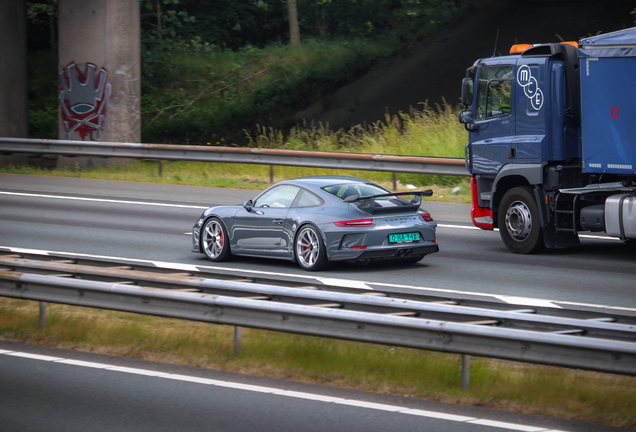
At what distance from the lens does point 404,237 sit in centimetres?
1187

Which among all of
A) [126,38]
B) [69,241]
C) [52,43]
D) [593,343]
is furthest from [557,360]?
[52,43]

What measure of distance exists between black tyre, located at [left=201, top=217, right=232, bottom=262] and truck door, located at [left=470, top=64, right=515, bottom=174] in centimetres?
422

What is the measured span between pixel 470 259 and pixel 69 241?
259 inches

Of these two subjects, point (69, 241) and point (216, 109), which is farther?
point (216, 109)

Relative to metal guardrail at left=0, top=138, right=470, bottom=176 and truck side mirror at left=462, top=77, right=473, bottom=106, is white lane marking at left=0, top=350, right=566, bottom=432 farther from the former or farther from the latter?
metal guardrail at left=0, top=138, right=470, bottom=176

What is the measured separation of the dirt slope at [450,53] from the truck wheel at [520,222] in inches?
709

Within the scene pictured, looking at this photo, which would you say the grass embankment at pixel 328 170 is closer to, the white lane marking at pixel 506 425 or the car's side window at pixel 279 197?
the car's side window at pixel 279 197

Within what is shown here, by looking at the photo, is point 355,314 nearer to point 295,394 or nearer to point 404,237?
point 295,394

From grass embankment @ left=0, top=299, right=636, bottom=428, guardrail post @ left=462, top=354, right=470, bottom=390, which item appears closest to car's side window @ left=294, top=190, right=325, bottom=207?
Result: grass embankment @ left=0, top=299, right=636, bottom=428

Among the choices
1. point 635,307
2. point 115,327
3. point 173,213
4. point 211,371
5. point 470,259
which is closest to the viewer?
point 211,371

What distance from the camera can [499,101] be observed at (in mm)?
13875

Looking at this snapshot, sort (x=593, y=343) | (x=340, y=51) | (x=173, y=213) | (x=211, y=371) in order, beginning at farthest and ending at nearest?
1. (x=340, y=51)
2. (x=173, y=213)
3. (x=211, y=371)
4. (x=593, y=343)

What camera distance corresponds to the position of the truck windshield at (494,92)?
13680 millimetres

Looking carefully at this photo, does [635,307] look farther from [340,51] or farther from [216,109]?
[340,51]
